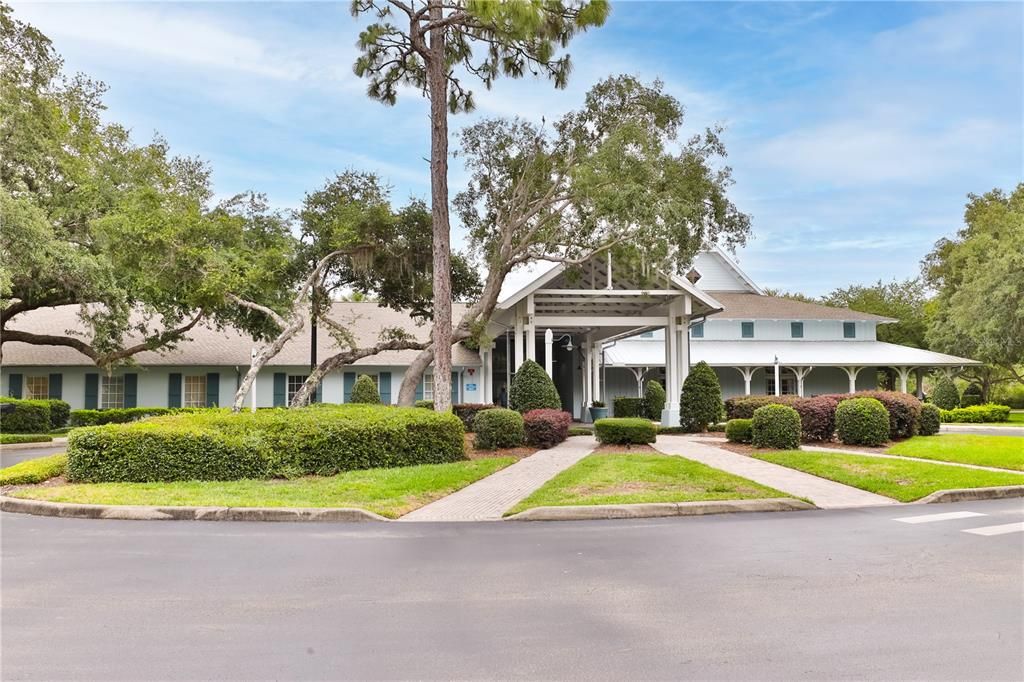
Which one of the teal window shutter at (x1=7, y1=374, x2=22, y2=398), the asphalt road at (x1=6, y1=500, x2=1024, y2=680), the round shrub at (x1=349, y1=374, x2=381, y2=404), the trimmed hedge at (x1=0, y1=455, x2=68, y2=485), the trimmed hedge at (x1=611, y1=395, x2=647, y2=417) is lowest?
the asphalt road at (x1=6, y1=500, x2=1024, y2=680)

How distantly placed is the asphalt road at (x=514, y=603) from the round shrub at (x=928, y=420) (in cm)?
1259

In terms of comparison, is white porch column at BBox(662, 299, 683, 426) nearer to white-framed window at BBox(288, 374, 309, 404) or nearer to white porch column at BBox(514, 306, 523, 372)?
white porch column at BBox(514, 306, 523, 372)

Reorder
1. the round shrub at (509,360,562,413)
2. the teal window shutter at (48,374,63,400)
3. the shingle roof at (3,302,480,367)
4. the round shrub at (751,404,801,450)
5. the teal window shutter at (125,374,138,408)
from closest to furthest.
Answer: the round shrub at (751,404,801,450) < the round shrub at (509,360,562,413) < the teal window shutter at (48,374,63,400) < the teal window shutter at (125,374,138,408) < the shingle roof at (3,302,480,367)

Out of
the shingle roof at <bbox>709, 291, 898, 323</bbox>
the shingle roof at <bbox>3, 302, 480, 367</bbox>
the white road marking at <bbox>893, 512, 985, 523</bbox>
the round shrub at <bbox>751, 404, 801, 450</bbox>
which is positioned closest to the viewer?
the white road marking at <bbox>893, 512, 985, 523</bbox>

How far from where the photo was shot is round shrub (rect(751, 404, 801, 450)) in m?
17.8

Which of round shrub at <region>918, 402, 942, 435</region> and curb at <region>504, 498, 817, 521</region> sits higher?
round shrub at <region>918, 402, 942, 435</region>

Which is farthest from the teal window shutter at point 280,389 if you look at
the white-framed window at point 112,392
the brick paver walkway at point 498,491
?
the brick paver walkway at point 498,491

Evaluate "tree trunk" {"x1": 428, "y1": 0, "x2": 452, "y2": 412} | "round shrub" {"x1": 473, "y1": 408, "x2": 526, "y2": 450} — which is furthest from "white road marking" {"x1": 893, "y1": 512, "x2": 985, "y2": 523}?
"tree trunk" {"x1": 428, "y1": 0, "x2": 452, "y2": 412}

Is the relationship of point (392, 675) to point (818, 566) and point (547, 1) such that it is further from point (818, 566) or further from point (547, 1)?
point (547, 1)

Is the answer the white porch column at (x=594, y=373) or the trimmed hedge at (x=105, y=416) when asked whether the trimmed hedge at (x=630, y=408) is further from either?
the trimmed hedge at (x=105, y=416)

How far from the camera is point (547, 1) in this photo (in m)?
18.2

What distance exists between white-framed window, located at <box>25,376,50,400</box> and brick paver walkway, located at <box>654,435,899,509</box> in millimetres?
26037

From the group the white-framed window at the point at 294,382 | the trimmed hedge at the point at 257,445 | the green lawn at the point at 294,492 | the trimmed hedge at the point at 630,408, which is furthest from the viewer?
the white-framed window at the point at 294,382

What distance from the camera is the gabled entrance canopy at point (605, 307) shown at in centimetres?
2405
